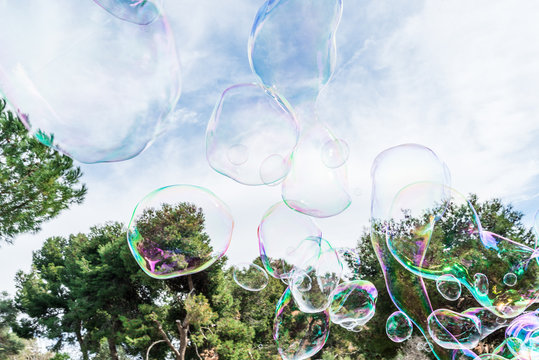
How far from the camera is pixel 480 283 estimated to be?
13.1ft

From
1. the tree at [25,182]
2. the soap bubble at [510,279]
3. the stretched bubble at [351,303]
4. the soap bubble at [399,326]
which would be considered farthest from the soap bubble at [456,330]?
the tree at [25,182]

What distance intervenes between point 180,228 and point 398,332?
18.2 ft

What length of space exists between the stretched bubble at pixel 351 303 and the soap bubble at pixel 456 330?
162 centimetres

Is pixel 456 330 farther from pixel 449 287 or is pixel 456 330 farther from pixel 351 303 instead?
pixel 351 303

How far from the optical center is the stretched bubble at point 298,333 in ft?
20.9

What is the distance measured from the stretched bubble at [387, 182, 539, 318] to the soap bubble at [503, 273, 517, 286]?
41 millimetres

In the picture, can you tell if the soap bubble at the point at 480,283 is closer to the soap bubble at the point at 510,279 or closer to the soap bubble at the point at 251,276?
the soap bubble at the point at 510,279

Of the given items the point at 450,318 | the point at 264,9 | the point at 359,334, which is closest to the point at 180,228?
the point at 264,9

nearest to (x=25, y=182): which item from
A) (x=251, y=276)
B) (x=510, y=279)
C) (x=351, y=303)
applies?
(x=251, y=276)

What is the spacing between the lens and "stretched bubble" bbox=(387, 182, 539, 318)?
3895mm

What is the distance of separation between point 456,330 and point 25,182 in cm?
1069

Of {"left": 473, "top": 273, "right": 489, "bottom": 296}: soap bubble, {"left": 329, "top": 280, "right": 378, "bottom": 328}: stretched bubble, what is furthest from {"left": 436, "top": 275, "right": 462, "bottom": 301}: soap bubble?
{"left": 329, "top": 280, "right": 378, "bottom": 328}: stretched bubble

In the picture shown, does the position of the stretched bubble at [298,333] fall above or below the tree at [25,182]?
below

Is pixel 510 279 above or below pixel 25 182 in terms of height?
below
